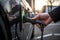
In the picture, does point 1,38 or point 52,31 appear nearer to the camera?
point 1,38

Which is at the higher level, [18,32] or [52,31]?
[18,32]

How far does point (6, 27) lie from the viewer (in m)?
0.66

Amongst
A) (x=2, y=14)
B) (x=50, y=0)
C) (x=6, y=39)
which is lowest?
(x=50, y=0)

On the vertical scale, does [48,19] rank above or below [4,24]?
below

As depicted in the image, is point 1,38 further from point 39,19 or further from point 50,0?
point 50,0

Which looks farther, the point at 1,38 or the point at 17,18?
the point at 17,18

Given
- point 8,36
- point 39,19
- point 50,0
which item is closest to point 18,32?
point 39,19

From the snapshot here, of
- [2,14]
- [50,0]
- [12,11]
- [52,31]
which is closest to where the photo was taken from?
[2,14]

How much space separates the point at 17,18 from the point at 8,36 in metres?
0.27

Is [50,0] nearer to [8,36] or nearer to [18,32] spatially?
[18,32]

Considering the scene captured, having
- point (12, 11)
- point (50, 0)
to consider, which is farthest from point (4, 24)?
point (50, 0)

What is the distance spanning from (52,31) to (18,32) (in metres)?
1.95

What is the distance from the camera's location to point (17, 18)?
933mm

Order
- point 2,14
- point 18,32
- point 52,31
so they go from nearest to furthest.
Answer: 1. point 2,14
2. point 18,32
3. point 52,31
